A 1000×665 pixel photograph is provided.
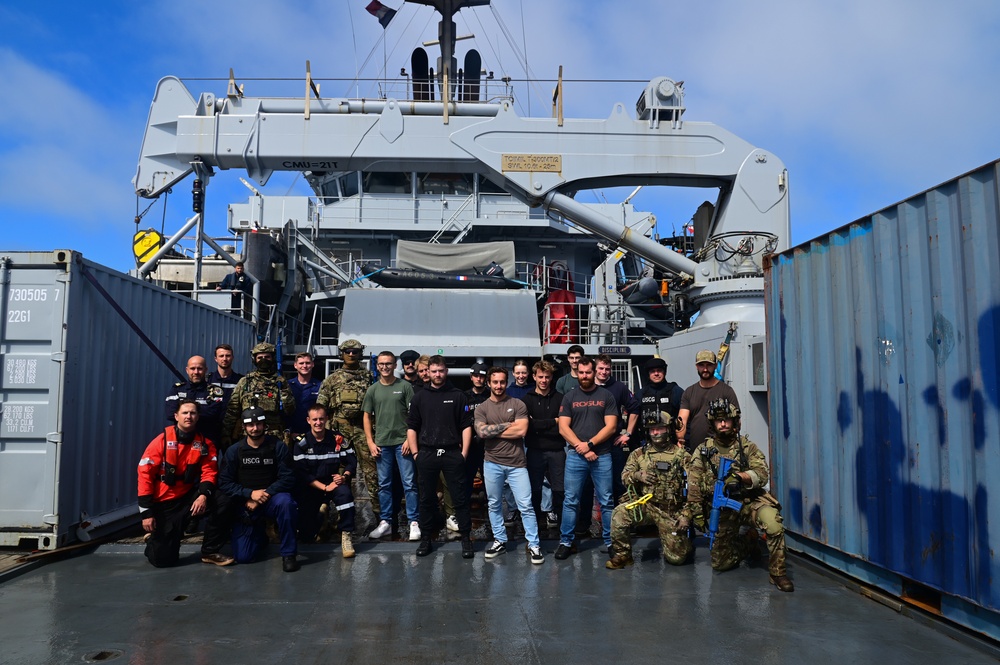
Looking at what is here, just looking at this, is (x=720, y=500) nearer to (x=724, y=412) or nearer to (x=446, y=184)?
(x=724, y=412)

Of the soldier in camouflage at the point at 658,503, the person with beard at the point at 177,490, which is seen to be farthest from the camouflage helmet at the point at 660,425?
the person with beard at the point at 177,490

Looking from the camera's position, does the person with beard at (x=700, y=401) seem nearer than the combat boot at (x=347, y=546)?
No

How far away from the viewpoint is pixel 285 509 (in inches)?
209

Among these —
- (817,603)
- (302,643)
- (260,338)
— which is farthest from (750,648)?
(260,338)

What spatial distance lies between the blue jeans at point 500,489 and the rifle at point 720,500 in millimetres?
1428

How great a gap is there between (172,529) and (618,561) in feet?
11.7

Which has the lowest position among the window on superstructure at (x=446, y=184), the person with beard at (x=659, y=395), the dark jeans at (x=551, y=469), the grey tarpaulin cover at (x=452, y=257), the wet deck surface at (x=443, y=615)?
the wet deck surface at (x=443, y=615)

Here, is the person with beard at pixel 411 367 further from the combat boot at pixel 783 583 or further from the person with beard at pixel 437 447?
the combat boot at pixel 783 583

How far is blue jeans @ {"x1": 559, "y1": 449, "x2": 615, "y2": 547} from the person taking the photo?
18.6ft

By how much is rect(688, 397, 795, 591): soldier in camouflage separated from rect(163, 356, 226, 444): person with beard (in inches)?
166

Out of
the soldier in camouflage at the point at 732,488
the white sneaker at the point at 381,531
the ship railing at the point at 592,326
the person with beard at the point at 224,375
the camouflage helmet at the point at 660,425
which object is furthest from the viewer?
the ship railing at the point at 592,326

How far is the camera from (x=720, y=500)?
16.8 feet

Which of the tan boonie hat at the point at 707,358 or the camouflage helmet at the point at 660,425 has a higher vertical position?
the tan boonie hat at the point at 707,358

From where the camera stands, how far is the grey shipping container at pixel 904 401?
3646 millimetres
